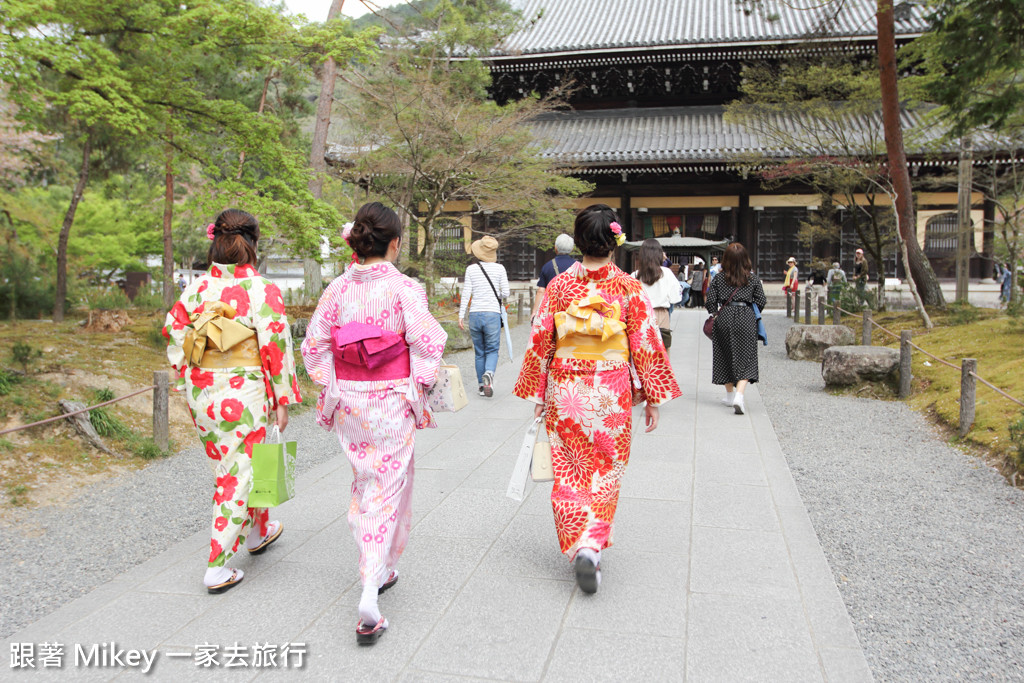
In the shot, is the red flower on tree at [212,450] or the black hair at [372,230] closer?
the black hair at [372,230]

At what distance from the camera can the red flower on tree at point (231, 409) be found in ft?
10.1

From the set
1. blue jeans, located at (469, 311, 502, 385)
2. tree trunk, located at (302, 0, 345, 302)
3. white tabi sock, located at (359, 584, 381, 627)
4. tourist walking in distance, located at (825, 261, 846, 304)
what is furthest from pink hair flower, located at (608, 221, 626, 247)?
tourist walking in distance, located at (825, 261, 846, 304)

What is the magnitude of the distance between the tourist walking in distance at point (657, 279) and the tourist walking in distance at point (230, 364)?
437 centimetres

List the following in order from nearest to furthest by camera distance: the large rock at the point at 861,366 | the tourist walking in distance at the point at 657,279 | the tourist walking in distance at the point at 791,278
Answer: the tourist walking in distance at the point at 657,279 → the large rock at the point at 861,366 → the tourist walking in distance at the point at 791,278

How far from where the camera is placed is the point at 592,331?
10.1ft

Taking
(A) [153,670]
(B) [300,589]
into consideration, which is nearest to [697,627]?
(B) [300,589]

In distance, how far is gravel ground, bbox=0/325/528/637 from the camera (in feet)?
10.8

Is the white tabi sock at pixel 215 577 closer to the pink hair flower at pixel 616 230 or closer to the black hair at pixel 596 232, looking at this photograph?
the black hair at pixel 596 232

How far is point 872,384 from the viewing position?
8.00 meters

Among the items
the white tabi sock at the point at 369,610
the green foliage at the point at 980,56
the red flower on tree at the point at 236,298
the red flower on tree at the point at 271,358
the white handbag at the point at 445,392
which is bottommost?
the white tabi sock at the point at 369,610

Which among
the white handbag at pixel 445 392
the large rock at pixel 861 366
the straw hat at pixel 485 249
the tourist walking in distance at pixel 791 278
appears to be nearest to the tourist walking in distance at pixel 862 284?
the tourist walking in distance at pixel 791 278

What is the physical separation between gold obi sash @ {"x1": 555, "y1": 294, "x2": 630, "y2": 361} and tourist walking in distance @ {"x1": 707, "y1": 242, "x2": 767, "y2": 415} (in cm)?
384

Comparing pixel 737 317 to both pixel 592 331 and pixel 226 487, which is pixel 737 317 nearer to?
pixel 592 331

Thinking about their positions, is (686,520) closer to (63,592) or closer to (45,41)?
(63,592)
